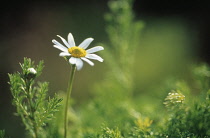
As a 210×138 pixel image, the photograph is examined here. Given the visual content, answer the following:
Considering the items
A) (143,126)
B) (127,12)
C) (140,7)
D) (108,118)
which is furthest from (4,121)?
(140,7)

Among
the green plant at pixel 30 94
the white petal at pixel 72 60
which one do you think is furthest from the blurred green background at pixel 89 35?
the white petal at pixel 72 60

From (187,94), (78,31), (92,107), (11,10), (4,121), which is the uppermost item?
(11,10)

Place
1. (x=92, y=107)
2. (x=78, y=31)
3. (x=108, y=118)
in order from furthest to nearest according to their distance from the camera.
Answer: (x=78, y=31) < (x=92, y=107) < (x=108, y=118)

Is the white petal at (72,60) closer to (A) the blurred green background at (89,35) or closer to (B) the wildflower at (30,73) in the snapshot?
(B) the wildflower at (30,73)

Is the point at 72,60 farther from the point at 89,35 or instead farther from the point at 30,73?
the point at 89,35

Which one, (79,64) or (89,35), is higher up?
(89,35)

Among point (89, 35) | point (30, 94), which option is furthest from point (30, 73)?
point (89, 35)

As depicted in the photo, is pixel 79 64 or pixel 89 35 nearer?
pixel 79 64

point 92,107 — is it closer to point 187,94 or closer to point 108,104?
point 108,104

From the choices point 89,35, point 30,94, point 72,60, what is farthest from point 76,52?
point 89,35
